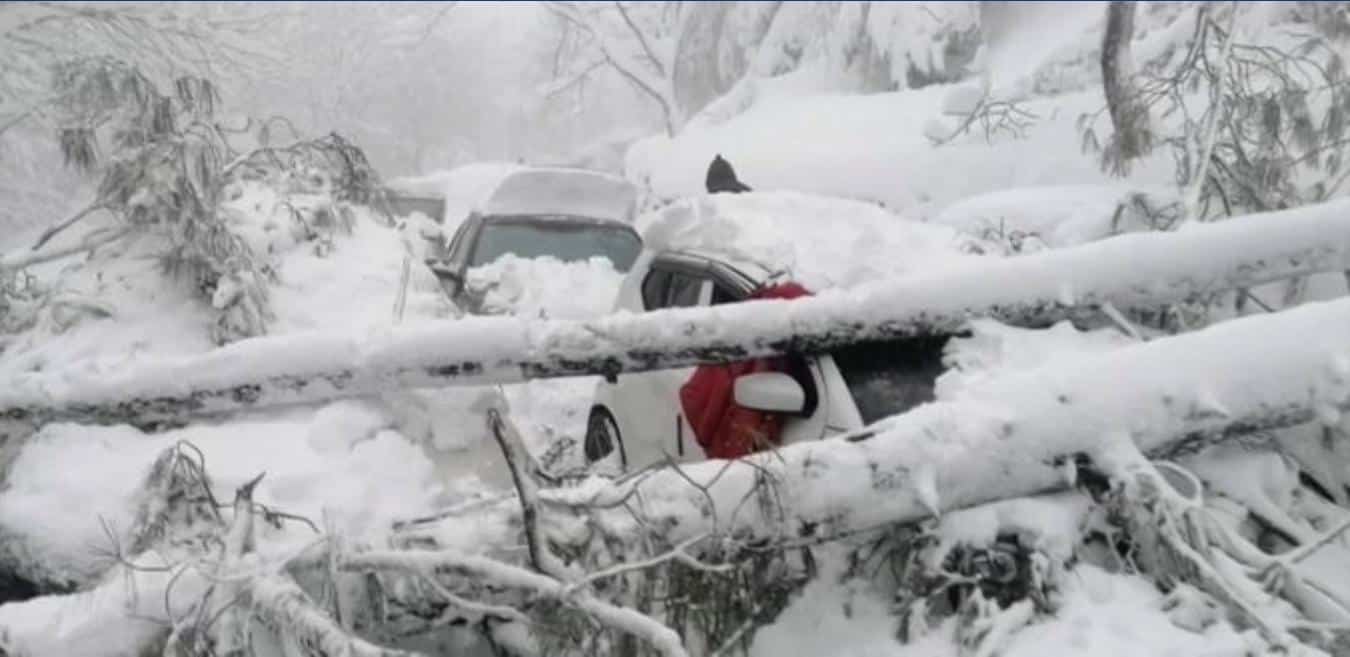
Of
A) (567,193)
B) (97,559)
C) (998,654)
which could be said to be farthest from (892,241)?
(567,193)

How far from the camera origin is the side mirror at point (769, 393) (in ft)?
12.7

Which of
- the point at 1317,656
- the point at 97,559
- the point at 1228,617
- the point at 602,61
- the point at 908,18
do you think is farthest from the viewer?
the point at 602,61

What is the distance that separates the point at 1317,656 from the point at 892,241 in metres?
2.59

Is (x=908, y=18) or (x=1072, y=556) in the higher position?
(x=908, y=18)

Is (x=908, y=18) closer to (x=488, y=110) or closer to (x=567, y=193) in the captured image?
(x=567, y=193)

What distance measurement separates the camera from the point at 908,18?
1747 cm

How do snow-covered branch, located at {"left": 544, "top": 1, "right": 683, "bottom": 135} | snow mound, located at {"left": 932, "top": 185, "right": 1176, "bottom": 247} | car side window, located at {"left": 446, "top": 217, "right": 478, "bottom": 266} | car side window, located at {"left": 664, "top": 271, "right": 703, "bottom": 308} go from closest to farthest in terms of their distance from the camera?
car side window, located at {"left": 664, "top": 271, "right": 703, "bottom": 308} → snow mound, located at {"left": 932, "top": 185, "right": 1176, "bottom": 247} → car side window, located at {"left": 446, "top": 217, "right": 478, "bottom": 266} → snow-covered branch, located at {"left": 544, "top": 1, "right": 683, "bottom": 135}

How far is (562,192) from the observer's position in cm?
1098

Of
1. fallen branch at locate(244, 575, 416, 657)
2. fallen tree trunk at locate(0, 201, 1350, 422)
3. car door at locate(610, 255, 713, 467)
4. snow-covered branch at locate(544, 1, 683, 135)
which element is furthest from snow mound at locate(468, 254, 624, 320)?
snow-covered branch at locate(544, 1, 683, 135)

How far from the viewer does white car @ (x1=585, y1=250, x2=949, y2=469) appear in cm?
395

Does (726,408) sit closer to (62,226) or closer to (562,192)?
(62,226)

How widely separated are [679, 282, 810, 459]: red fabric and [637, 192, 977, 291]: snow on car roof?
278 mm

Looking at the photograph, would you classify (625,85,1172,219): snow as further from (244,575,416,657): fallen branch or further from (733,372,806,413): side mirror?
(244,575,416,657): fallen branch

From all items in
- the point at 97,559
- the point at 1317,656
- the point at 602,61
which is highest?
the point at 602,61
